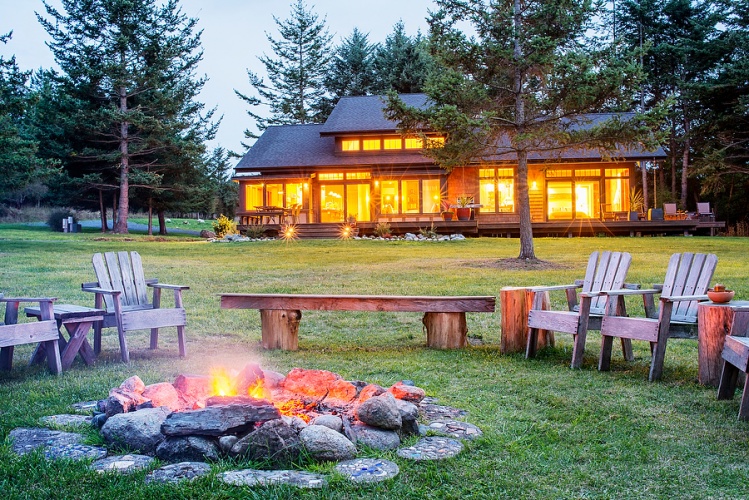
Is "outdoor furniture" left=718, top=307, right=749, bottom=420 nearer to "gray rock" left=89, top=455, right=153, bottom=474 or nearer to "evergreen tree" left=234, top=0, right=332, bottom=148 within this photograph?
"gray rock" left=89, top=455, right=153, bottom=474

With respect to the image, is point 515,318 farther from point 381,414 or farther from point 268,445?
point 268,445

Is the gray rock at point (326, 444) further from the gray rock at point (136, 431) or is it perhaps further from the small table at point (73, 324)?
the small table at point (73, 324)

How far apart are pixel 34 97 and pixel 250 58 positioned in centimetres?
2521

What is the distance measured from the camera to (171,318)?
5.88 metres

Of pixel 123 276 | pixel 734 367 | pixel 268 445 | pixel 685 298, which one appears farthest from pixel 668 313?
pixel 123 276

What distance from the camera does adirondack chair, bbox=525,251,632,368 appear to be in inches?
212

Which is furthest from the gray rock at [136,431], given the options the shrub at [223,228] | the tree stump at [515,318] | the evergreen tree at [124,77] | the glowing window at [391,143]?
the evergreen tree at [124,77]

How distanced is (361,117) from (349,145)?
1.33 meters

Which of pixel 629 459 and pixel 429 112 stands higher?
pixel 429 112

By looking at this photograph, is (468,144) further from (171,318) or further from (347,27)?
(347,27)

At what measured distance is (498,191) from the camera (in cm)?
2686

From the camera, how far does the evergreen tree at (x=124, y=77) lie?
2698cm

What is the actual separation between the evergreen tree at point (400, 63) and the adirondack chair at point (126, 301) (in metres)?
31.1

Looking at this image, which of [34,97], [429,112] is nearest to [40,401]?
[429,112]
